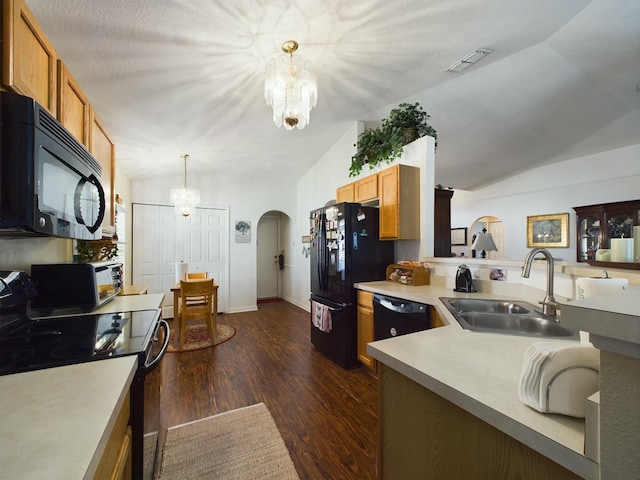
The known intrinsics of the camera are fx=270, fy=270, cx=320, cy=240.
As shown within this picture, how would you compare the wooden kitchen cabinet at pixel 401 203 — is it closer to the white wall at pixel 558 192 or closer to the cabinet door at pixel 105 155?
the cabinet door at pixel 105 155

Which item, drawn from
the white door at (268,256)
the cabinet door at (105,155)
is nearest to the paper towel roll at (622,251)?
the cabinet door at (105,155)

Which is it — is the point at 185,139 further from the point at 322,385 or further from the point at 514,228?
the point at 514,228

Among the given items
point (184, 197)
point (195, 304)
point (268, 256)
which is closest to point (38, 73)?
point (195, 304)

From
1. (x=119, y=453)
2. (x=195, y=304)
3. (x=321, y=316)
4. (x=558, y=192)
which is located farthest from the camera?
(x=558, y=192)

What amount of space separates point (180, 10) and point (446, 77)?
7.73 ft

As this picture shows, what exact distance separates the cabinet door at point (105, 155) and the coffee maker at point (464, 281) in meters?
2.66

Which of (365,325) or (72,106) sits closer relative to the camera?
(72,106)

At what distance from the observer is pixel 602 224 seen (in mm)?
4348

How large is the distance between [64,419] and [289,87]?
196 cm

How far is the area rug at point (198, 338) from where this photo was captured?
10.9 ft

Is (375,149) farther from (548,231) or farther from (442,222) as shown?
(548,231)

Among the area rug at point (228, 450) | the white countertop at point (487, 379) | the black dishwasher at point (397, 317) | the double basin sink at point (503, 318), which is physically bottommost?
the area rug at point (228, 450)

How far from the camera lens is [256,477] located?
1.50m

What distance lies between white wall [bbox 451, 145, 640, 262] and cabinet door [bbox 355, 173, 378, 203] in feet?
14.3
